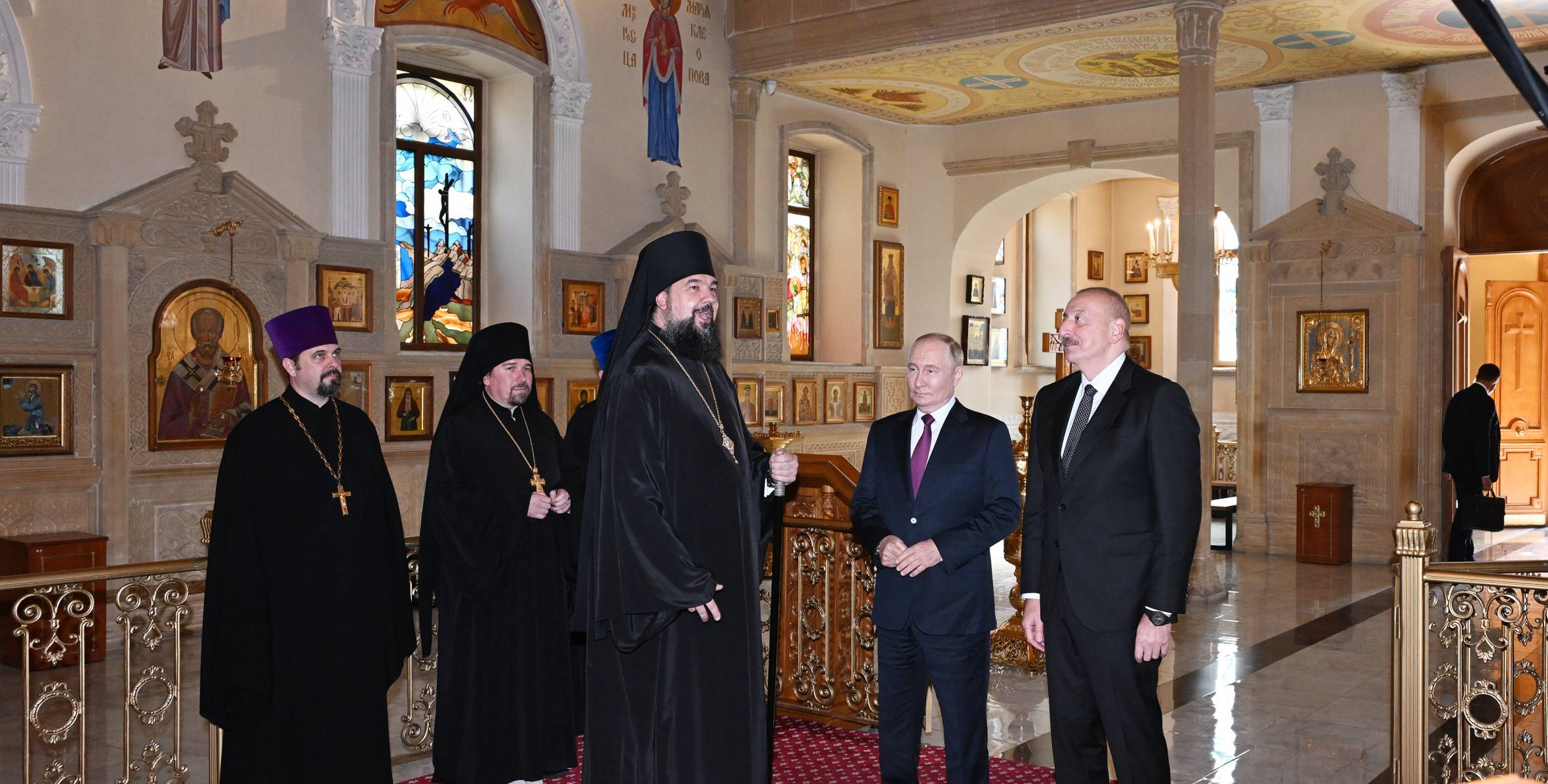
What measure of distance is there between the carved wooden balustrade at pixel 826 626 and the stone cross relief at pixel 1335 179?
26.0 feet

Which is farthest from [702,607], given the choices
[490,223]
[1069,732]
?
[490,223]

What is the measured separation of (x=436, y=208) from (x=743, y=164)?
329 cm

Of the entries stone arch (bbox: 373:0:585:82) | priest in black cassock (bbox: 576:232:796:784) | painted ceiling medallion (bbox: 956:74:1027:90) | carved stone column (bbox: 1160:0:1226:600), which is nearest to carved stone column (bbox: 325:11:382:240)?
stone arch (bbox: 373:0:585:82)

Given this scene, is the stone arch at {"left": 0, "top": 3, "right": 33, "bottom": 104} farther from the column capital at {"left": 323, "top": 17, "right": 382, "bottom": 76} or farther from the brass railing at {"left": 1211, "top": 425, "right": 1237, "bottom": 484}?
the brass railing at {"left": 1211, "top": 425, "right": 1237, "bottom": 484}

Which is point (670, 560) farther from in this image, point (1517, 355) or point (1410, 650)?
point (1517, 355)

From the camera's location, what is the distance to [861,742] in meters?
5.48

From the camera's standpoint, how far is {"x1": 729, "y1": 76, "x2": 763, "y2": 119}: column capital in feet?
40.8

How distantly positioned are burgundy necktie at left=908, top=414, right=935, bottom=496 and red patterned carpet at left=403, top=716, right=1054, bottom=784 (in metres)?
1.25

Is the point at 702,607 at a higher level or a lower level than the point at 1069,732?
higher

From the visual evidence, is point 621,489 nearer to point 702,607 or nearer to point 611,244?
point 702,607

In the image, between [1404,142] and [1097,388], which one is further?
[1404,142]

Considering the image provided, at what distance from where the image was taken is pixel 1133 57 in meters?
11.7

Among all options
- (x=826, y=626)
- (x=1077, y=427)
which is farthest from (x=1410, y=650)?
(x=826, y=626)

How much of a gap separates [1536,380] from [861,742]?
1319cm
